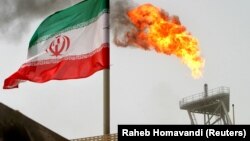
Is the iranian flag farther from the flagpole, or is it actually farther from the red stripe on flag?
the flagpole

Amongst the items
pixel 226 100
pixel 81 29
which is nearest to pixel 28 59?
pixel 81 29

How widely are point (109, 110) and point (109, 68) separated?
2.02 metres

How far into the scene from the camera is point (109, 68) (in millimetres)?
21016

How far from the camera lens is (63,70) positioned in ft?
73.5

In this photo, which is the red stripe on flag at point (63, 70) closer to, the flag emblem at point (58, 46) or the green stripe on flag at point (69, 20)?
the flag emblem at point (58, 46)

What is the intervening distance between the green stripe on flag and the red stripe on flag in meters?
1.47

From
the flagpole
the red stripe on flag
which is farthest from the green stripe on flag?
the flagpole

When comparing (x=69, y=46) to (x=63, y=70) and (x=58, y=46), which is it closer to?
(x=58, y=46)

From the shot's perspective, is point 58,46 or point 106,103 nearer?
point 106,103

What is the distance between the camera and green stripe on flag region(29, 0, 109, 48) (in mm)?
23031

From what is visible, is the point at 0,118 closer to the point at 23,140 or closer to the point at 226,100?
the point at 23,140

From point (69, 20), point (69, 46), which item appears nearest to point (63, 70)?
point (69, 46)

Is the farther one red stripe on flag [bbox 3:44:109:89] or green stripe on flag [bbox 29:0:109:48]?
green stripe on flag [bbox 29:0:109:48]

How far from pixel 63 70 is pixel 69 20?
2.44 meters
